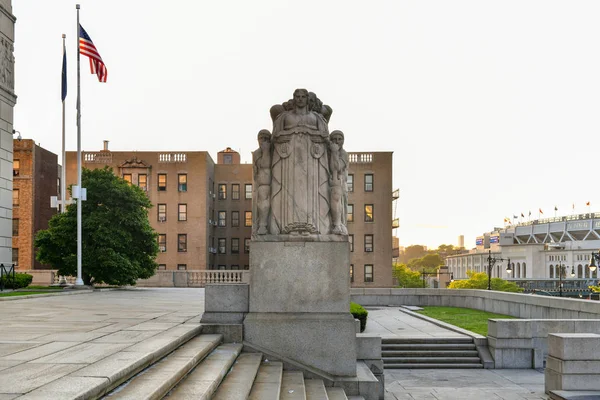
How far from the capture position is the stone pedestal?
10.6 metres

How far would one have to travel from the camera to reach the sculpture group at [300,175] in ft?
36.0

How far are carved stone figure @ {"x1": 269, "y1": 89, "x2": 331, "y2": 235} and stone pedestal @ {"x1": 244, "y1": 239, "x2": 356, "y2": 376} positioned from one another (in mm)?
365

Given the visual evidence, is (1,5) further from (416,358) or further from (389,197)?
(389,197)

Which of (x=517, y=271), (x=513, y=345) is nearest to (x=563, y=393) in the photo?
(x=513, y=345)

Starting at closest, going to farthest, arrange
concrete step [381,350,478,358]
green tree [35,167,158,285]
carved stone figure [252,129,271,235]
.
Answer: carved stone figure [252,129,271,235], concrete step [381,350,478,358], green tree [35,167,158,285]

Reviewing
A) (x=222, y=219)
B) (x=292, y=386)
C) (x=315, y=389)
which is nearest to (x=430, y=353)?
(x=315, y=389)

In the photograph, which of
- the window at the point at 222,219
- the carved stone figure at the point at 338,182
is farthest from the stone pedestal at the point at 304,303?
the window at the point at 222,219

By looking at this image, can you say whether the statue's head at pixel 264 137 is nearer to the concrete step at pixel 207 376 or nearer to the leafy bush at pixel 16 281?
the concrete step at pixel 207 376

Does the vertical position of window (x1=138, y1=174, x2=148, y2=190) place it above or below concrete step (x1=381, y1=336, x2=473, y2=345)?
above

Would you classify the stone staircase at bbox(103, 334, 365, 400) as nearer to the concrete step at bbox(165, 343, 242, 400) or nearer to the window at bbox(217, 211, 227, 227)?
the concrete step at bbox(165, 343, 242, 400)

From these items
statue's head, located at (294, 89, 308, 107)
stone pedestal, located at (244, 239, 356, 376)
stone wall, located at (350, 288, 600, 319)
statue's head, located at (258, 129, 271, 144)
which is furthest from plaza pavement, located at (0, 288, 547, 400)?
statue's head, located at (294, 89, 308, 107)

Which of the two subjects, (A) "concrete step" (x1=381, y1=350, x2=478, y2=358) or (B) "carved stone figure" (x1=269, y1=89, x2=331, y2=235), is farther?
(A) "concrete step" (x1=381, y1=350, x2=478, y2=358)

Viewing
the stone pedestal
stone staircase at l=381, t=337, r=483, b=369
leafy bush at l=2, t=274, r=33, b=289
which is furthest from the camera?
leafy bush at l=2, t=274, r=33, b=289

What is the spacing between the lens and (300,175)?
11.1 metres
